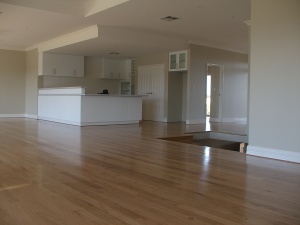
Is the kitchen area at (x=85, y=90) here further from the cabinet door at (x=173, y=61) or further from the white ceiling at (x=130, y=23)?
the cabinet door at (x=173, y=61)

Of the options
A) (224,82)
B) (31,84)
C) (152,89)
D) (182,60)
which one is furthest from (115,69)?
(224,82)

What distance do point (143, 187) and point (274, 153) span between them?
229cm

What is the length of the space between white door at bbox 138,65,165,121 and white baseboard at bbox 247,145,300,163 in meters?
5.98

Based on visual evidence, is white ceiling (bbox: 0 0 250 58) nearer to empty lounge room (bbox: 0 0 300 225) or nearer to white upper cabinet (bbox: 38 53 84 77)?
empty lounge room (bbox: 0 0 300 225)

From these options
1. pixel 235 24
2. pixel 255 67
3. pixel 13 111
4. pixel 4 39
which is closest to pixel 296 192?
pixel 255 67

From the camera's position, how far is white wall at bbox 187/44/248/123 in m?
9.52

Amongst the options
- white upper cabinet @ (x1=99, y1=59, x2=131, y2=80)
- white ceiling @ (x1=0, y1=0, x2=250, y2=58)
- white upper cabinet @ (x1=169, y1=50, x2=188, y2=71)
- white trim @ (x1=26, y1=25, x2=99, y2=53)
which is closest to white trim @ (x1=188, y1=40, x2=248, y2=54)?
white ceiling @ (x1=0, y1=0, x2=250, y2=58)

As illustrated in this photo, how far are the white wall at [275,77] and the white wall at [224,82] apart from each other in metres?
4.94

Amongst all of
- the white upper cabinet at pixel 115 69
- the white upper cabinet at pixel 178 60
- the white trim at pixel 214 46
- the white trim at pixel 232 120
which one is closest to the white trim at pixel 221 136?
the white upper cabinet at pixel 178 60

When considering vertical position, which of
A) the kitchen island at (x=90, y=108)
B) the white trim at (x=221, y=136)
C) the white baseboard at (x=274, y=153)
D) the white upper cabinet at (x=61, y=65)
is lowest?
the white trim at (x=221, y=136)

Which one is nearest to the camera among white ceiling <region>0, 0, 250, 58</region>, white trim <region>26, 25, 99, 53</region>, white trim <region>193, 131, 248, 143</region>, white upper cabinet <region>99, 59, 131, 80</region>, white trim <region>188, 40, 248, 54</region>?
white ceiling <region>0, 0, 250, 58</region>

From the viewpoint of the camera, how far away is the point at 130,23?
7.25 metres

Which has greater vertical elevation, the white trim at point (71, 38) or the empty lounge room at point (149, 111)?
the white trim at point (71, 38)

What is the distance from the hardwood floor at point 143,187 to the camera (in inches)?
83.5
